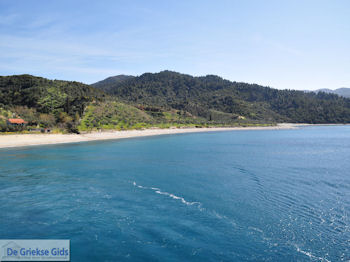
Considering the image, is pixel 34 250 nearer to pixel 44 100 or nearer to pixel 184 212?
pixel 184 212

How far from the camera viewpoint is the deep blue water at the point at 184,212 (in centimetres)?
1365

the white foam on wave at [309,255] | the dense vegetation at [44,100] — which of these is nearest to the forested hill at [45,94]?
the dense vegetation at [44,100]

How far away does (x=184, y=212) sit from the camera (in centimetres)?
1877

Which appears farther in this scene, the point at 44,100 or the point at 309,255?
the point at 44,100

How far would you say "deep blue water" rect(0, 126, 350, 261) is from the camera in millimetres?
13648

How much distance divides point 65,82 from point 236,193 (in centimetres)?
13414

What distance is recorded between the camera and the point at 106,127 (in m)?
98.1

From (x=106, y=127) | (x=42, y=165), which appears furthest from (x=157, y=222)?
(x=106, y=127)

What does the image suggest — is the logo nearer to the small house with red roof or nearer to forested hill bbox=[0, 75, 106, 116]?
the small house with red roof

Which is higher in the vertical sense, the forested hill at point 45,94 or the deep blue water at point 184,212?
the forested hill at point 45,94

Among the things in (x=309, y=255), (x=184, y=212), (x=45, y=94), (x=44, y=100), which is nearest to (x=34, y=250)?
(x=184, y=212)

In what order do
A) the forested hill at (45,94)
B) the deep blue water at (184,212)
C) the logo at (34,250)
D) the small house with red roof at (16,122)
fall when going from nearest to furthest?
the logo at (34,250) < the deep blue water at (184,212) < the small house with red roof at (16,122) < the forested hill at (45,94)

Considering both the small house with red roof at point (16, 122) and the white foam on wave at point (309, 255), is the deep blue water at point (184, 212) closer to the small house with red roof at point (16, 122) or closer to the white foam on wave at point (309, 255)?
the white foam on wave at point (309, 255)

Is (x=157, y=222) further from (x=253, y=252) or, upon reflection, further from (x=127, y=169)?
(x=127, y=169)
